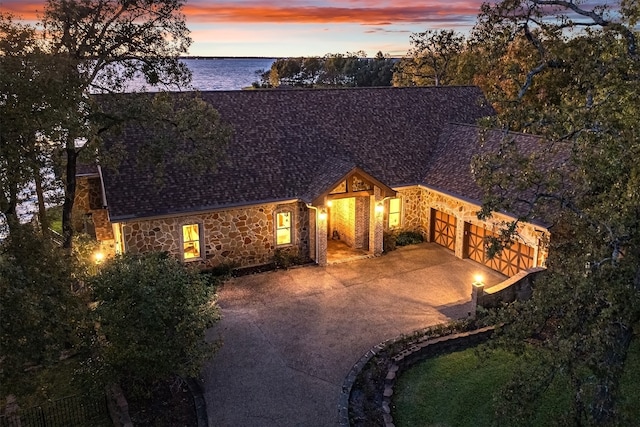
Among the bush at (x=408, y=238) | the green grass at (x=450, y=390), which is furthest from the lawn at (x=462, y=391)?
the bush at (x=408, y=238)

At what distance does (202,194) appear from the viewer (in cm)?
1952

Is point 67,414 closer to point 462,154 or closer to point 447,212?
point 447,212

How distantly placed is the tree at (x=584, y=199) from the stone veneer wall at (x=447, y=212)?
768 centimetres

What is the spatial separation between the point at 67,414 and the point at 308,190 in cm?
1145

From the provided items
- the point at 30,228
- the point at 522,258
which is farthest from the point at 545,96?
the point at 30,228

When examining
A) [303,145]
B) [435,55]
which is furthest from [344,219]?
[435,55]

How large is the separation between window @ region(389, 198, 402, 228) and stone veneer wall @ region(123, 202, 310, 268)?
159 inches

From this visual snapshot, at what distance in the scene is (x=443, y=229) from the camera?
22984mm

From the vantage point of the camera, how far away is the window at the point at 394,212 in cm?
2320

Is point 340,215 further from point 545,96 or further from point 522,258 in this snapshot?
point 545,96

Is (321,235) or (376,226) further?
(376,226)

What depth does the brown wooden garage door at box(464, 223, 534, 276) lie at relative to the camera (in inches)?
754

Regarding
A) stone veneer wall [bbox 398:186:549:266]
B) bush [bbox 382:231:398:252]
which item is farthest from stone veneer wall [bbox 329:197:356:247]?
stone veneer wall [bbox 398:186:549:266]

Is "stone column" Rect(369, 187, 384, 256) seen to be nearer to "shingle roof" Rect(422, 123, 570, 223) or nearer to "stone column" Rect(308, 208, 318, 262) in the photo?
"stone column" Rect(308, 208, 318, 262)
